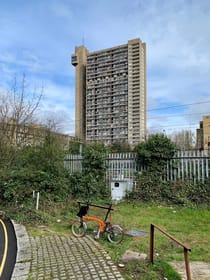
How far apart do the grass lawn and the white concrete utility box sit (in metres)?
0.53

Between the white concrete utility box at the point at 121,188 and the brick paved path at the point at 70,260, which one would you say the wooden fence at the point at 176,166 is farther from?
the brick paved path at the point at 70,260

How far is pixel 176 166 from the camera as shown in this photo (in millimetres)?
9242

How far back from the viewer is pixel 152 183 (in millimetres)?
9352

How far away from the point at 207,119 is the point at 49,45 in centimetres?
4296

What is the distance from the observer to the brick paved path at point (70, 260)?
3238 mm

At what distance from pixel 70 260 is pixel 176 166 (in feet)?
21.9

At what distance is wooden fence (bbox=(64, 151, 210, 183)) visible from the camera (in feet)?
29.0

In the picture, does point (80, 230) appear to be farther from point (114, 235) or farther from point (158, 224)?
point (158, 224)

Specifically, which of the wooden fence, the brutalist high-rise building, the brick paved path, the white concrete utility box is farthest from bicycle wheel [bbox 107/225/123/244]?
the brutalist high-rise building

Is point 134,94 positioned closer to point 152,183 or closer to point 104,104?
point 104,104

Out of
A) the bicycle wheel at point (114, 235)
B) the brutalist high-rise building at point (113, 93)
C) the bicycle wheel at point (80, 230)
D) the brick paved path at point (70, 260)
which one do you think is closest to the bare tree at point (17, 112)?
the bicycle wheel at point (80, 230)

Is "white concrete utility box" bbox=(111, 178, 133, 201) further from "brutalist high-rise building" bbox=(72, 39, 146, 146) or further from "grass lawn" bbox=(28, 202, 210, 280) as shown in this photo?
"brutalist high-rise building" bbox=(72, 39, 146, 146)

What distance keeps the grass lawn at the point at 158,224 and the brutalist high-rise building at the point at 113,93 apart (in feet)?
86.6

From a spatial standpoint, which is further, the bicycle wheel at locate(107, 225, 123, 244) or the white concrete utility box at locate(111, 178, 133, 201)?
the white concrete utility box at locate(111, 178, 133, 201)
